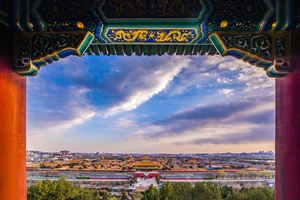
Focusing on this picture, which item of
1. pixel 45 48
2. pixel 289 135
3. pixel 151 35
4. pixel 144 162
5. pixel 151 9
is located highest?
pixel 151 9

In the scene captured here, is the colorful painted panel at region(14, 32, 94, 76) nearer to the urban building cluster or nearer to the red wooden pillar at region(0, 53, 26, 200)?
the red wooden pillar at region(0, 53, 26, 200)

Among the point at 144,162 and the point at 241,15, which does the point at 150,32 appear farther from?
the point at 144,162

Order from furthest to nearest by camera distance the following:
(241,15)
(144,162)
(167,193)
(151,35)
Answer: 1. (144,162)
2. (167,193)
3. (151,35)
4. (241,15)

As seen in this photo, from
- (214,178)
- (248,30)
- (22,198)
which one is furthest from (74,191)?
(248,30)

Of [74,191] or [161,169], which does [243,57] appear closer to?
[74,191]

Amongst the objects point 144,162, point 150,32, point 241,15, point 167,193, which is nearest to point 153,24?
point 150,32

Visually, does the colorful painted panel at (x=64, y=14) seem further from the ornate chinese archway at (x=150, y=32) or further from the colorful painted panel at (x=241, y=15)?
the colorful painted panel at (x=241, y=15)

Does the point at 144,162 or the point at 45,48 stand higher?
the point at 45,48

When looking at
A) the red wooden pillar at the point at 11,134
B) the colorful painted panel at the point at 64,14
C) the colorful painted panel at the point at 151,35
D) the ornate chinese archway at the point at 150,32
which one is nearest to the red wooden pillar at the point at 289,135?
the ornate chinese archway at the point at 150,32
